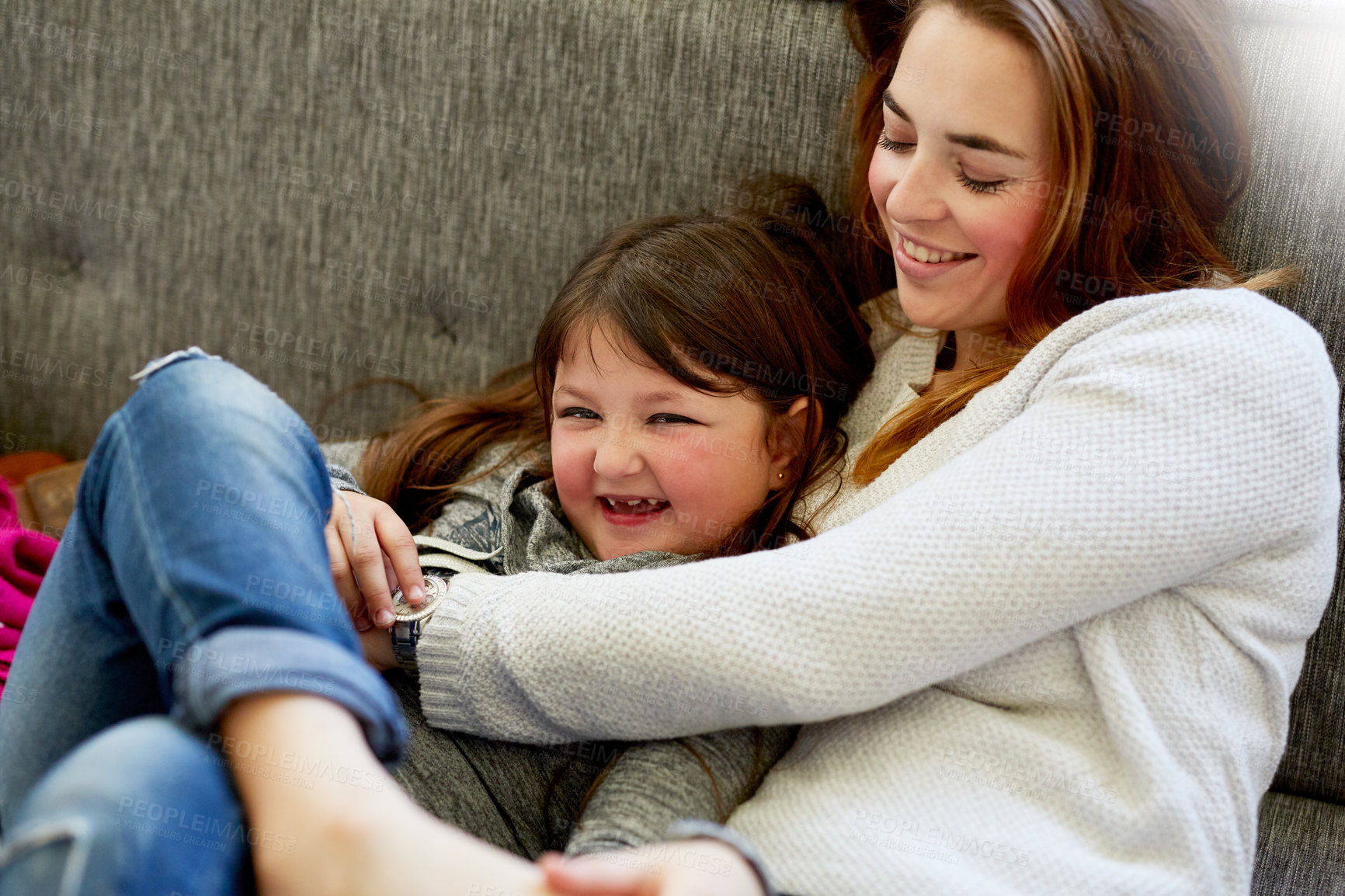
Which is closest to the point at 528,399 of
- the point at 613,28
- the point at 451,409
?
the point at 451,409

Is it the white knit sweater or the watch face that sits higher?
the white knit sweater

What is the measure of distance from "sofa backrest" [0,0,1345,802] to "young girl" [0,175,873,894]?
118 mm

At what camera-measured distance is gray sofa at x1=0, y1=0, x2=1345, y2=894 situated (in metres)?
1.28

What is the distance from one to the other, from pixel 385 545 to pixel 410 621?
3.5 inches

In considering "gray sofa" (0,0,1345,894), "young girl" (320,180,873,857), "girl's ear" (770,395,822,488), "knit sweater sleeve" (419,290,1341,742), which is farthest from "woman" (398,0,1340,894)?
"gray sofa" (0,0,1345,894)

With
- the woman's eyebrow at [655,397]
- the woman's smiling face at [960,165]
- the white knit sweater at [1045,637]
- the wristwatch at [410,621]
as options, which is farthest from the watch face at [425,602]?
the woman's smiling face at [960,165]

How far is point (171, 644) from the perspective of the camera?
70 centimetres

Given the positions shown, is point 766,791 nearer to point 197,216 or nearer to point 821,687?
point 821,687

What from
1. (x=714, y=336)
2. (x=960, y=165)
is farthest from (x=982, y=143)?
(x=714, y=336)

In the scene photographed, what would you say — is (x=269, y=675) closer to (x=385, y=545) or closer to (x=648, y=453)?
(x=385, y=545)

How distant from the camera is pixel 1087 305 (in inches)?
40.5

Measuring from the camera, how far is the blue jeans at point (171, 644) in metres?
0.59

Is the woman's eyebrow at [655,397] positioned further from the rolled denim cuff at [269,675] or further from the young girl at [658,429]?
the rolled denim cuff at [269,675]

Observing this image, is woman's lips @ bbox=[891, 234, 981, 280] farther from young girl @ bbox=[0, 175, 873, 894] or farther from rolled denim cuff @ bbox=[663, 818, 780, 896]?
rolled denim cuff @ bbox=[663, 818, 780, 896]
